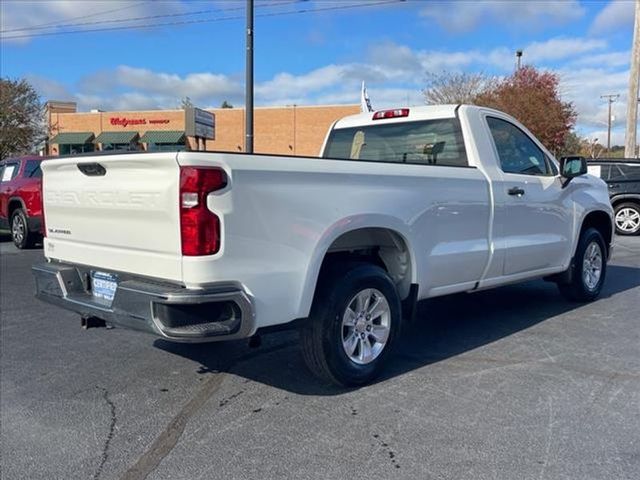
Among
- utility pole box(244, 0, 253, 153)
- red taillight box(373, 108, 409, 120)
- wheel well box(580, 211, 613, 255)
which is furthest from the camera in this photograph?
utility pole box(244, 0, 253, 153)

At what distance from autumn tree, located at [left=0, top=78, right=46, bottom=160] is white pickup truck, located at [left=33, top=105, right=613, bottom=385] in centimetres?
2728

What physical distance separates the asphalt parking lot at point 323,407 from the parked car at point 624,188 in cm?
963

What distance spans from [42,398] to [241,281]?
6.15 feet

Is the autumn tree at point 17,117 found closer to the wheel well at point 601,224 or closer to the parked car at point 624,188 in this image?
the parked car at point 624,188

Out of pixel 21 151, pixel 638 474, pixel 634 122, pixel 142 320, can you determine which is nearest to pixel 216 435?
pixel 142 320

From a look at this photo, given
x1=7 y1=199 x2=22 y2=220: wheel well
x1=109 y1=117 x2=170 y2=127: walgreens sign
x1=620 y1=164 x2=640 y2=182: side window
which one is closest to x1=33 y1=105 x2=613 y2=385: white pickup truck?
x1=7 y1=199 x2=22 y2=220: wheel well

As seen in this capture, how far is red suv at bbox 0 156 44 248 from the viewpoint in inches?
477

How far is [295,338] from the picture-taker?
18.3 ft

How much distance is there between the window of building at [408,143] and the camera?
17.9 ft

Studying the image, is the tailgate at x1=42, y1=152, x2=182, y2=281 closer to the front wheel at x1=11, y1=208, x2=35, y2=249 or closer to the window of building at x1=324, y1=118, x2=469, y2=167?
the window of building at x1=324, y1=118, x2=469, y2=167

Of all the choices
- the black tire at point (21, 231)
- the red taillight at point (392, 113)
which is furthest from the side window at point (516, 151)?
the black tire at point (21, 231)

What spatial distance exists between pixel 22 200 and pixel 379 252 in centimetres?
1000

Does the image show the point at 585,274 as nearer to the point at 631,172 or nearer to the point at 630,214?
the point at 630,214

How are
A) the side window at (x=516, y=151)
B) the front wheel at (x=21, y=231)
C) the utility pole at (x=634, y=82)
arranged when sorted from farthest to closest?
the utility pole at (x=634, y=82)
the front wheel at (x=21, y=231)
the side window at (x=516, y=151)
